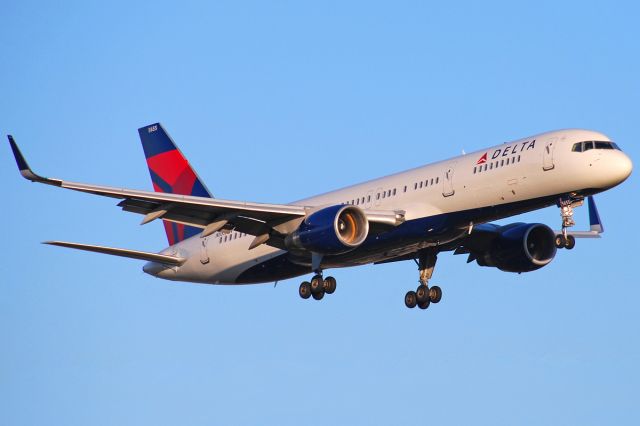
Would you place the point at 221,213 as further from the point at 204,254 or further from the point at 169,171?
the point at 169,171

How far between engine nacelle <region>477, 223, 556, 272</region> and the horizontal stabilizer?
13.2m

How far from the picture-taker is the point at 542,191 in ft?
149

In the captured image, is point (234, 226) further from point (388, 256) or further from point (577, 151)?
point (577, 151)

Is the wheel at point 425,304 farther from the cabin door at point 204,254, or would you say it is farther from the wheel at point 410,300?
the cabin door at point 204,254

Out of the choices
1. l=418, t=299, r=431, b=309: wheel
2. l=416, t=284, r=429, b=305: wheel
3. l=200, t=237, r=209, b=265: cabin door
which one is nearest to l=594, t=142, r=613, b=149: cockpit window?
l=416, t=284, r=429, b=305: wheel

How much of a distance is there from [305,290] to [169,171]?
1264 cm

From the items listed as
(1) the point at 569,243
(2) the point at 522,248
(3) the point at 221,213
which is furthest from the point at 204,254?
(1) the point at 569,243

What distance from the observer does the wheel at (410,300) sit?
173 feet

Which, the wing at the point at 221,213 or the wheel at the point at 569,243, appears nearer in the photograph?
the wing at the point at 221,213

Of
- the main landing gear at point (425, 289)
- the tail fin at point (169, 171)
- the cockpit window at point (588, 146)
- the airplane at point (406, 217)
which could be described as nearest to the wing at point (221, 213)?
the airplane at point (406, 217)

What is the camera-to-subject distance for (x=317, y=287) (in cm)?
5059

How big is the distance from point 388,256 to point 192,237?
10.5m

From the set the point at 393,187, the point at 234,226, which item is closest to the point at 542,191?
the point at 393,187

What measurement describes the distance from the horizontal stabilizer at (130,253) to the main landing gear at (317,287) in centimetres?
654
